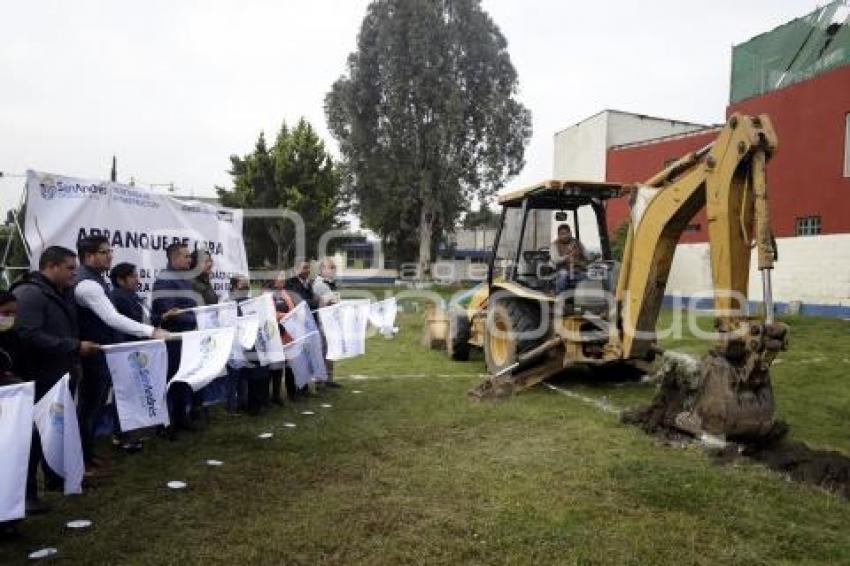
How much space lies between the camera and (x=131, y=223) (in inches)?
251

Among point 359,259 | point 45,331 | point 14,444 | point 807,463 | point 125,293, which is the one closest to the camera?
point 14,444

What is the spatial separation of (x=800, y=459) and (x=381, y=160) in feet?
87.1

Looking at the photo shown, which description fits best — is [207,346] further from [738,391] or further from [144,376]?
[738,391]

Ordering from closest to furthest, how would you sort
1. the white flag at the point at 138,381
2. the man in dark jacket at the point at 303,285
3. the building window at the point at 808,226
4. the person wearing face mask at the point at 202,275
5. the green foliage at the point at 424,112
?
1. the white flag at the point at 138,381
2. the person wearing face mask at the point at 202,275
3. the man in dark jacket at the point at 303,285
4. the building window at the point at 808,226
5. the green foliage at the point at 424,112

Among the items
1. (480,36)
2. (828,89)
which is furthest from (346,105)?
(828,89)

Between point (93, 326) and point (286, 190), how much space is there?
26.7 meters

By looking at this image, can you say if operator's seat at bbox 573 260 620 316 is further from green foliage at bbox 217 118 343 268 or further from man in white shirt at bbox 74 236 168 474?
green foliage at bbox 217 118 343 268

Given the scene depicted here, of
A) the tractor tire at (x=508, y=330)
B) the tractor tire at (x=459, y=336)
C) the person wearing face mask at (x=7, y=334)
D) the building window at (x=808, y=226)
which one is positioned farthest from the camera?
the building window at (x=808, y=226)

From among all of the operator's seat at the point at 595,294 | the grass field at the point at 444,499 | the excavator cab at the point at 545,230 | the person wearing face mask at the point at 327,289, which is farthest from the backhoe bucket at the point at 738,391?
the person wearing face mask at the point at 327,289

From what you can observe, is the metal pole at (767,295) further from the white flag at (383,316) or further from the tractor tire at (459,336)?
the white flag at (383,316)

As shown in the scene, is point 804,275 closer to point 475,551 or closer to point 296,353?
point 296,353

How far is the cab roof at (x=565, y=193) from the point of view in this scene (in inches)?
315

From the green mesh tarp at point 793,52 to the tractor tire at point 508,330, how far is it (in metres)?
15.1

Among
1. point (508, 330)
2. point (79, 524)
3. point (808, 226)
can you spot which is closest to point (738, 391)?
point (508, 330)
